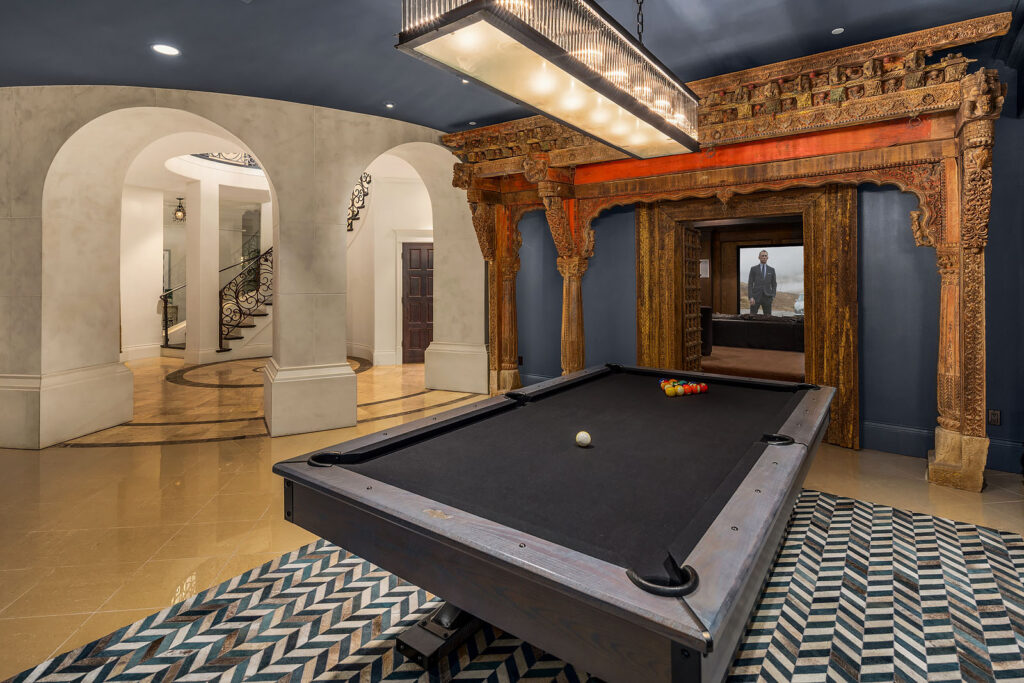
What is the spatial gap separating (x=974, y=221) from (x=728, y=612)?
12.9ft

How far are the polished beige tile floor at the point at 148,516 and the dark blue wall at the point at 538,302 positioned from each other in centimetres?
224

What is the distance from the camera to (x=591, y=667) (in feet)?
3.56

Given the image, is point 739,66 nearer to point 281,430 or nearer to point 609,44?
point 609,44

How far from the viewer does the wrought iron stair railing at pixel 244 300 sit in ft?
32.8

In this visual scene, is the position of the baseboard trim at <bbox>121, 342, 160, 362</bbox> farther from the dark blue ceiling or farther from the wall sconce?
the dark blue ceiling

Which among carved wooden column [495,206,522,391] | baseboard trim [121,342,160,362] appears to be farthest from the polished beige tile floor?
baseboard trim [121,342,160,362]

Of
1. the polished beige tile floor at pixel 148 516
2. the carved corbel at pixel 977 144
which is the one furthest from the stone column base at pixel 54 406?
the carved corbel at pixel 977 144

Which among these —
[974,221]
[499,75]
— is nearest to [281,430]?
[499,75]

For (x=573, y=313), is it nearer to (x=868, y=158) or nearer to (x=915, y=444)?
(x=868, y=158)

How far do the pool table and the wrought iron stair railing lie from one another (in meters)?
9.09

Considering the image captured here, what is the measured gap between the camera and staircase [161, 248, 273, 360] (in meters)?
9.91

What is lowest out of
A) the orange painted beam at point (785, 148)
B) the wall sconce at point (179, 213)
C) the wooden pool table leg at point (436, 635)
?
the wooden pool table leg at point (436, 635)

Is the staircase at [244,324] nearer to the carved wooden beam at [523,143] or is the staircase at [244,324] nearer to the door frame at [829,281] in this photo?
the carved wooden beam at [523,143]

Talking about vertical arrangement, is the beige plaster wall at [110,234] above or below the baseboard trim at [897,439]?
above
